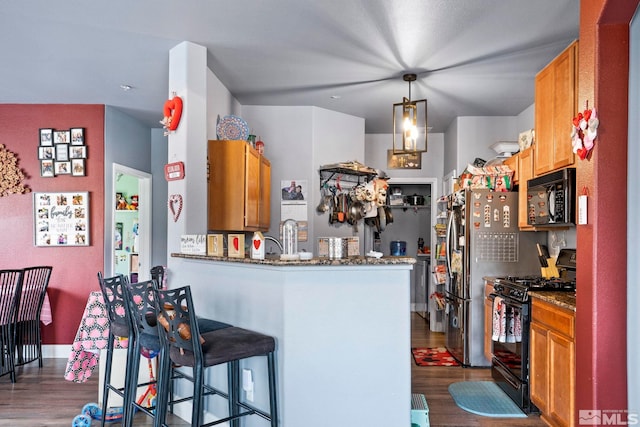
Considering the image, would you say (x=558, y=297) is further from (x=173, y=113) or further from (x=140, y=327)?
(x=173, y=113)

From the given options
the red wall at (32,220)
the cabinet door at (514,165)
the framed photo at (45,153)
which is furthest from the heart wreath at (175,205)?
the cabinet door at (514,165)

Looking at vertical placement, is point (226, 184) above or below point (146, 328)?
above

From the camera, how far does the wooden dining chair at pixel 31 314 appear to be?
4.24 metres

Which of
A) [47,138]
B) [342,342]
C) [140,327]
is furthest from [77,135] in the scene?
[342,342]

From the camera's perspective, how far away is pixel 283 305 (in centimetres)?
246

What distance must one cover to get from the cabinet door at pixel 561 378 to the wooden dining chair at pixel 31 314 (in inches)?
165

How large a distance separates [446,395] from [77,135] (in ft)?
13.7

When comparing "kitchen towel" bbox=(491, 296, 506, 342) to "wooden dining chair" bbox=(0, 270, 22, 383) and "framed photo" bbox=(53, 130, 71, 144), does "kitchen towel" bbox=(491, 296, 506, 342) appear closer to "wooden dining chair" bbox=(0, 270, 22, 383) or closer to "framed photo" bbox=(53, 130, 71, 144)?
"wooden dining chair" bbox=(0, 270, 22, 383)

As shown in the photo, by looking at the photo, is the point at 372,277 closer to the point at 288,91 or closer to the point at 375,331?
the point at 375,331

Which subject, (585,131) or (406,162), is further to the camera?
(406,162)

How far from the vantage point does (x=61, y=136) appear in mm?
4762

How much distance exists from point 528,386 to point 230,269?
2171 millimetres

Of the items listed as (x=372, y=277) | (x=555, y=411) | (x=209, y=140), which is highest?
(x=209, y=140)

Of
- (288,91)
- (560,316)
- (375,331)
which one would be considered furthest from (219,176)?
(560,316)
